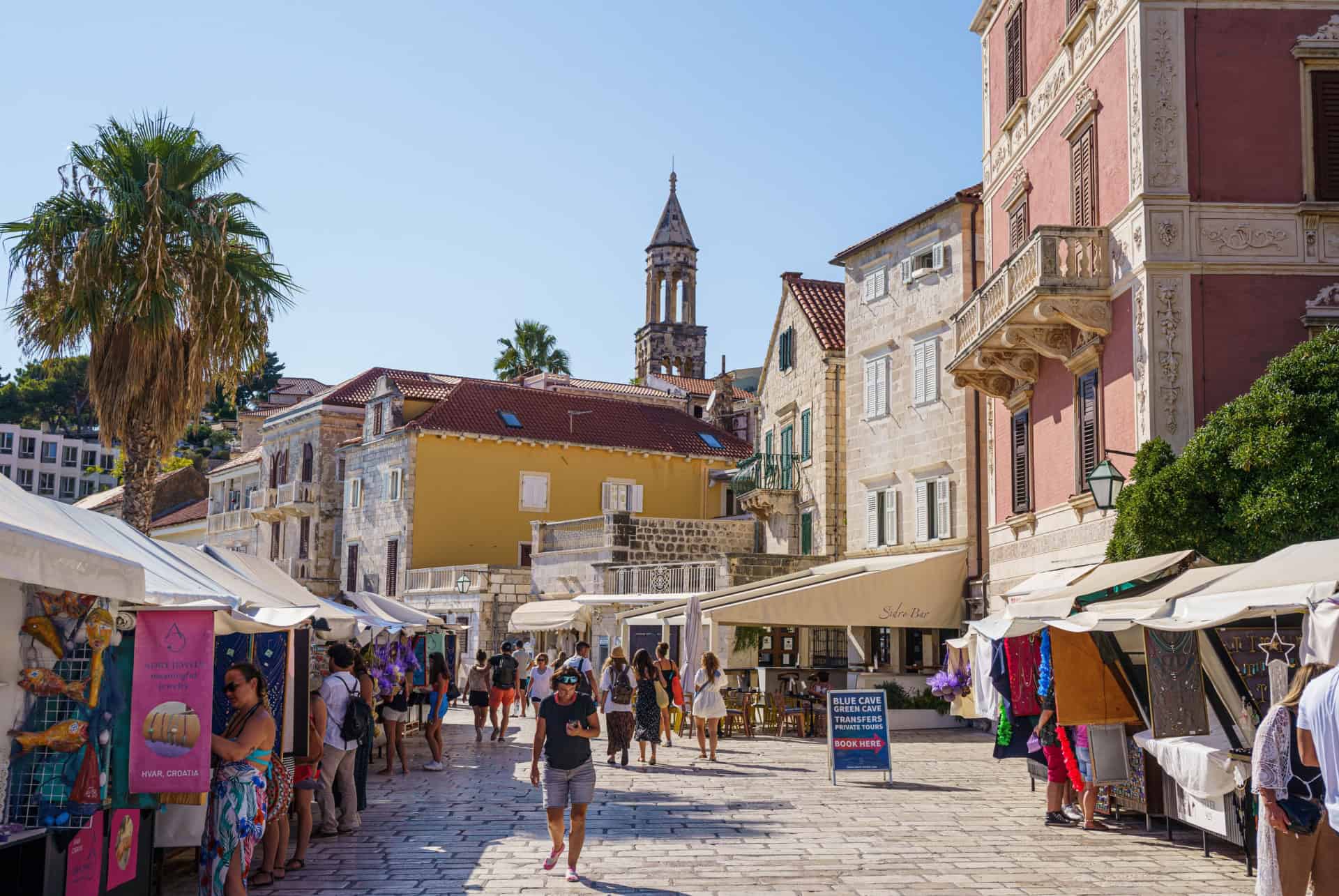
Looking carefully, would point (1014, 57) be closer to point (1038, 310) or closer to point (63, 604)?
point (1038, 310)

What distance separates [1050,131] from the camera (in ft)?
70.5

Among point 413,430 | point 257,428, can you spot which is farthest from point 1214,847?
point 257,428

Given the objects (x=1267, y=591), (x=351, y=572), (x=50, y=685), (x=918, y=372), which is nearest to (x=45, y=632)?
(x=50, y=685)

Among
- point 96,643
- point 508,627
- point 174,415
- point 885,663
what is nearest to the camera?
point 96,643

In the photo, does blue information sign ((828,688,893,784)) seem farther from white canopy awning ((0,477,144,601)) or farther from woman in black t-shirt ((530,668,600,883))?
white canopy awning ((0,477,144,601))

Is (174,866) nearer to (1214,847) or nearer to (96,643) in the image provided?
(96,643)

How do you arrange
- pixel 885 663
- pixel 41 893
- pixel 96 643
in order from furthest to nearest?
1. pixel 885 663
2. pixel 96 643
3. pixel 41 893

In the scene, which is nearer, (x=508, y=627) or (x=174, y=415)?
(x=174, y=415)

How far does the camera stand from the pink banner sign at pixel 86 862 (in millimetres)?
7457

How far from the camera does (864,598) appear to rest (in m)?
23.5

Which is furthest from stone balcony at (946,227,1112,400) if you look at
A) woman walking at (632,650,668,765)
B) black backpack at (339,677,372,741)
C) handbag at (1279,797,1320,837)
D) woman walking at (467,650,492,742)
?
handbag at (1279,797,1320,837)

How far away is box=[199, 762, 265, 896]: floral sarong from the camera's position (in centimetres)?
840

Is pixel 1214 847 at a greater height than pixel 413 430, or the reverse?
pixel 413 430

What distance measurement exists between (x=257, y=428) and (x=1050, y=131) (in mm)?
52617
